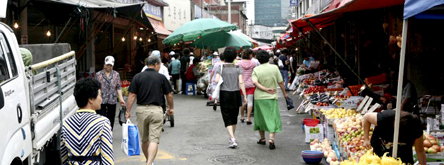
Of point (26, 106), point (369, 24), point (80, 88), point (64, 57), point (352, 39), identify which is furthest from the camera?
point (352, 39)

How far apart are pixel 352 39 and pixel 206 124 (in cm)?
763

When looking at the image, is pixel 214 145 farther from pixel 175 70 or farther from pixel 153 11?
pixel 153 11

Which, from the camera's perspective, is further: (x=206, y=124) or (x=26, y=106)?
(x=206, y=124)

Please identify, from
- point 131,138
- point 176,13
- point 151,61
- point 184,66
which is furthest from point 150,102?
point 176,13

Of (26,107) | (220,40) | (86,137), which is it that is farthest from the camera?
(220,40)

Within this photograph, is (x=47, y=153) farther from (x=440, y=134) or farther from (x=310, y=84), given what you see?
(x=310, y=84)

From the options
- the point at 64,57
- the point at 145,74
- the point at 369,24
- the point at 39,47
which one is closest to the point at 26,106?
the point at 64,57

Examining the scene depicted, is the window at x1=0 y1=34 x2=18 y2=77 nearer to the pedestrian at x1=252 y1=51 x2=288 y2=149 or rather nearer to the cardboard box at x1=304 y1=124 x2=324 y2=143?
the pedestrian at x1=252 y1=51 x2=288 y2=149

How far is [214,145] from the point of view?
408 inches

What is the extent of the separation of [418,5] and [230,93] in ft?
19.1

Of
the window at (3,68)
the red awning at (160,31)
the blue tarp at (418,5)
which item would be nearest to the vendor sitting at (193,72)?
the red awning at (160,31)

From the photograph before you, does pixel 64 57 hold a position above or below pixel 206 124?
above

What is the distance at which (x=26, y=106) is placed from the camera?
5270mm

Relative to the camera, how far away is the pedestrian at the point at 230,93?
9.98 metres
